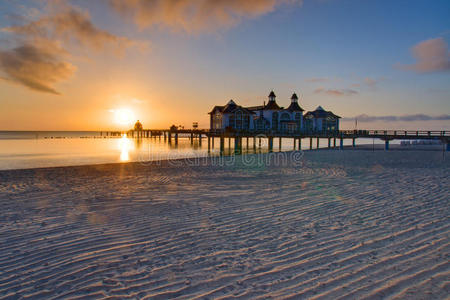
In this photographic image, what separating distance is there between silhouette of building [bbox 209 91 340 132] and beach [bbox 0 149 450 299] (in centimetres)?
3424

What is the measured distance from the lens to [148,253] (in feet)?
14.4

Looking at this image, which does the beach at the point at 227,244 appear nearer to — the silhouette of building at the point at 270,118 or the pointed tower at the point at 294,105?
the silhouette of building at the point at 270,118

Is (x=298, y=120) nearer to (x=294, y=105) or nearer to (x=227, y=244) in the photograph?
Result: (x=294, y=105)

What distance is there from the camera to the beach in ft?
11.1

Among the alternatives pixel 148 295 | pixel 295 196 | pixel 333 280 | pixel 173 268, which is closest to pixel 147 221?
pixel 173 268

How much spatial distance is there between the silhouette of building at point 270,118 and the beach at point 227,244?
34.2m

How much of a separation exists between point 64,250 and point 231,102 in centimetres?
4110

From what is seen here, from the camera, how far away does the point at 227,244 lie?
474 centimetres

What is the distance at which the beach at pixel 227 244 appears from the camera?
3.38 metres

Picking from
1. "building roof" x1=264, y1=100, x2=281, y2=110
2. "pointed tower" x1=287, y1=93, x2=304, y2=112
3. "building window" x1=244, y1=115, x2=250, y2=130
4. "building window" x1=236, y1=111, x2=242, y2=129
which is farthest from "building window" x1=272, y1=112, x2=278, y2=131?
"building window" x1=236, y1=111, x2=242, y2=129

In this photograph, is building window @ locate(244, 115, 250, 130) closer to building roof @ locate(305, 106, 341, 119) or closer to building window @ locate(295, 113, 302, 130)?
building window @ locate(295, 113, 302, 130)

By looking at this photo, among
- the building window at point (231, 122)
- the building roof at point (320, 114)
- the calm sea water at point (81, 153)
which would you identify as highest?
the building roof at point (320, 114)

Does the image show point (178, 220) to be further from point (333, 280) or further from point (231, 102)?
point (231, 102)

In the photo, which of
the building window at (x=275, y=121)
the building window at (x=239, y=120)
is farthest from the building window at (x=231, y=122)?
the building window at (x=275, y=121)
